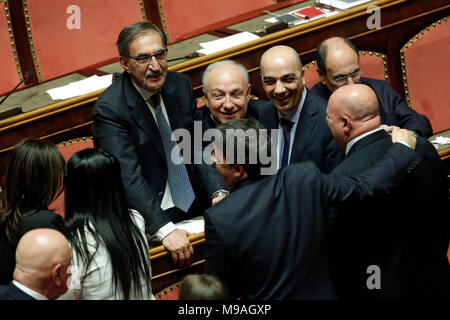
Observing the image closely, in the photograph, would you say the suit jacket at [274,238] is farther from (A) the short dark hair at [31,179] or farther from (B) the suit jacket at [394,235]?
(A) the short dark hair at [31,179]

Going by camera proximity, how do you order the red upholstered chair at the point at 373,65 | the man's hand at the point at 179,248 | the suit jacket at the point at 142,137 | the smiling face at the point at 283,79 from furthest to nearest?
the red upholstered chair at the point at 373,65 → the smiling face at the point at 283,79 → the suit jacket at the point at 142,137 → the man's hand at the point at 179,248

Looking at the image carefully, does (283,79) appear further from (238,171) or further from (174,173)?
(238,171)

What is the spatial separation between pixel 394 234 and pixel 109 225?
2.30ft

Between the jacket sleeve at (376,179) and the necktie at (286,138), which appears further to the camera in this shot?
the necktie at (286,138)

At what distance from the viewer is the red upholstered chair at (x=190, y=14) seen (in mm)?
3275

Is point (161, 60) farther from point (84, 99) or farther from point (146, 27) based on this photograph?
point (84, 99)

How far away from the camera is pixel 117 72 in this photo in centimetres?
267

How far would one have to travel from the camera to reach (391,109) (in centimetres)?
246

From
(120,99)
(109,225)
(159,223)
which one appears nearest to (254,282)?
(109,225)

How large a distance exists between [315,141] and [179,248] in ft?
1.96

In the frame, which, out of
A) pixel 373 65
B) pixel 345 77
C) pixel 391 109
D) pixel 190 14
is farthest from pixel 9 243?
pixel 190 14

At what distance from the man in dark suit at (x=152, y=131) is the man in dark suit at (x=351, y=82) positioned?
50 centimetres

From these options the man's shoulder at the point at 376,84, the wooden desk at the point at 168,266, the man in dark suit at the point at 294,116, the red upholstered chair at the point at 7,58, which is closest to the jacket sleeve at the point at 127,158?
the wooden desk at the point at 168,266

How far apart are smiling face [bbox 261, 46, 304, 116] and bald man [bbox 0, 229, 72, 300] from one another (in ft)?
3.55
